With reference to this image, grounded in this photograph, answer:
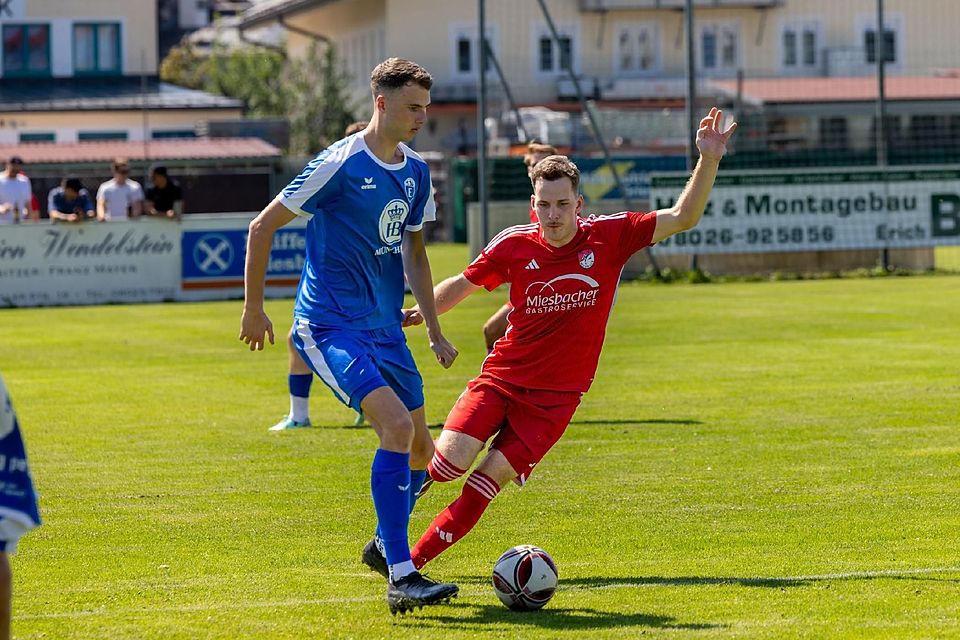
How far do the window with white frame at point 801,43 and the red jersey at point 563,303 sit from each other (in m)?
54.8

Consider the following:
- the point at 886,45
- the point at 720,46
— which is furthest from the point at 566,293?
the point at 886,45

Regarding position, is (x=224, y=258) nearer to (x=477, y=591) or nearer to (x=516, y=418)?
(x=516, y=418)

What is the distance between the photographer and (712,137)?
7.32 meters

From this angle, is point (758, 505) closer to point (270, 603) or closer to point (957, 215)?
point (270, 603)

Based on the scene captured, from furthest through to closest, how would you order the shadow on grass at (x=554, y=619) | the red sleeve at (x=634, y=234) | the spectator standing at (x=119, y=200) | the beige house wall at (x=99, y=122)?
the beige house wall at (x=99, y=122) < the spectator standing at (x=119, y=200) < the red sleeve at (x=634, y=234) < the shadow on grass at (x=554, y=619)

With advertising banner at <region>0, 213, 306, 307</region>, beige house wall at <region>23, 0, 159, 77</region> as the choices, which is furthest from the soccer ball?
beige house wall at <region>23, 0, 159, 77</region>

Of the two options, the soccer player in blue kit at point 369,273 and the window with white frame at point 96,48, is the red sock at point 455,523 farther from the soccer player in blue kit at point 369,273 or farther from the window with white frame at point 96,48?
the window with white frame at point 96,48

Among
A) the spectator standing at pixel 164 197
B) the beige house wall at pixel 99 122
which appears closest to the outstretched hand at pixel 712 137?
the spectator standing at pixel 164 197

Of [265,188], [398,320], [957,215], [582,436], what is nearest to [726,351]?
[582,436]

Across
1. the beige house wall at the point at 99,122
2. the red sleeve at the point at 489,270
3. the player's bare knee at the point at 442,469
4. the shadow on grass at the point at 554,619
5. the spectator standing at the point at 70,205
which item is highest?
the beige house wall at the point at 99,122

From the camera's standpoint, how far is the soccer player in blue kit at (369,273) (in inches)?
271

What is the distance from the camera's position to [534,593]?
21.8ft

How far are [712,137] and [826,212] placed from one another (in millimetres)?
22147

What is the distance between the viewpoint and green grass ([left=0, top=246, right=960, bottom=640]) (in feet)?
21.6
